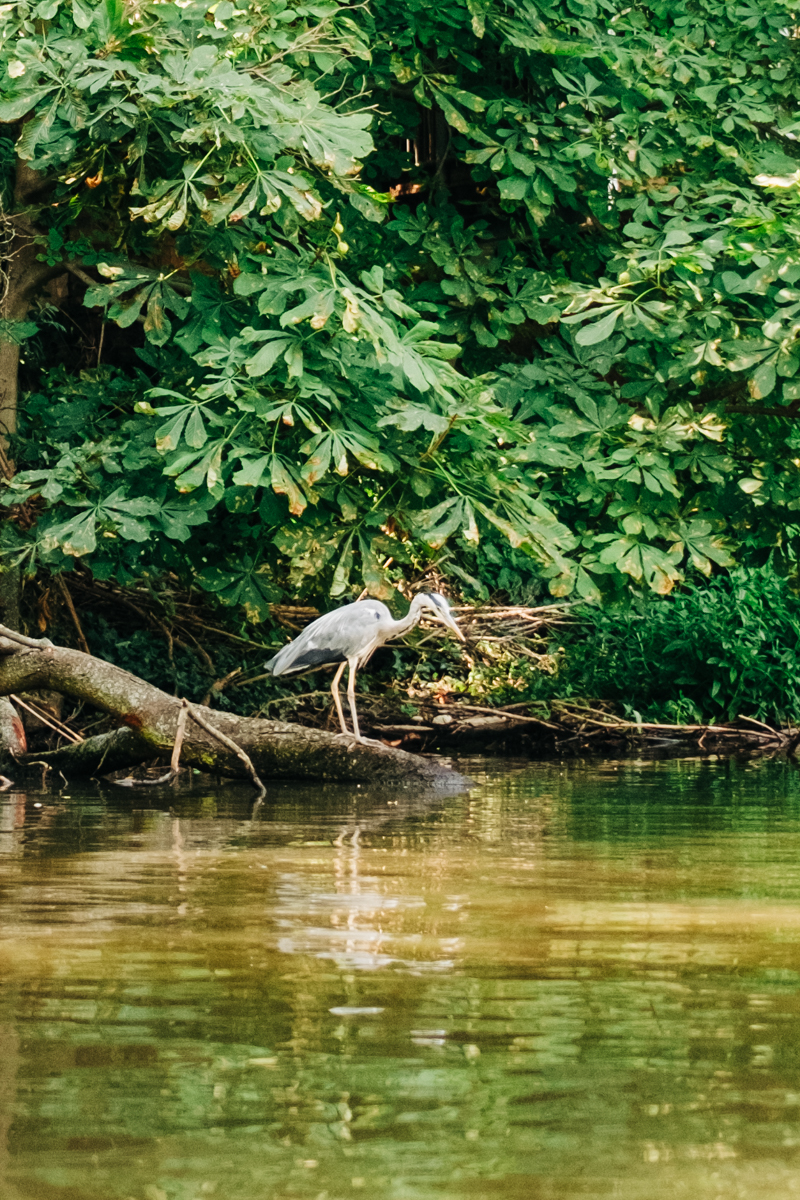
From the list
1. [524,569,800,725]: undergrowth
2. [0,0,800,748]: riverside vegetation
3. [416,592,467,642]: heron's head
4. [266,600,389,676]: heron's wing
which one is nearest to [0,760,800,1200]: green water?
[0,0,800,748]: riverside vegetation

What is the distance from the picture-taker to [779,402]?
955 centimetres

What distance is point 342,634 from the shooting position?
9711 mm

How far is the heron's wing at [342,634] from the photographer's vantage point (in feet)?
31.8

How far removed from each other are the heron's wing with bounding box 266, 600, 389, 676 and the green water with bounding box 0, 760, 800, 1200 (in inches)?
125

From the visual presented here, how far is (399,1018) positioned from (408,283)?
302 inches

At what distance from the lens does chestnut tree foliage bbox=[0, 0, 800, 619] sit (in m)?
8.45

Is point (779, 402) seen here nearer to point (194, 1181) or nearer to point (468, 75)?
point (468, 75)

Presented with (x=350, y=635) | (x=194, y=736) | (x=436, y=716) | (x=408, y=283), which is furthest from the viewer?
(x=436, y=716)

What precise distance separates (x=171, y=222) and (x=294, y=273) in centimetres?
72

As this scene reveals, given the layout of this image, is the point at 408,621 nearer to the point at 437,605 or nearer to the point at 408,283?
A: the point at 437,605

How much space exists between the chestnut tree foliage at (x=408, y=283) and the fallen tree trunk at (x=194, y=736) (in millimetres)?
582

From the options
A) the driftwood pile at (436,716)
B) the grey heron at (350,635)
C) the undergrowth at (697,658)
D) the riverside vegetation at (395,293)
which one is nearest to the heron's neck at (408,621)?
the grey heron at (350,635)

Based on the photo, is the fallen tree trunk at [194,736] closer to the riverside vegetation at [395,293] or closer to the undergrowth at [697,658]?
the riverside vegetation at [395,293]

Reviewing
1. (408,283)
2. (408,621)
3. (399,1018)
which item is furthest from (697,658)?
(399,1018)
